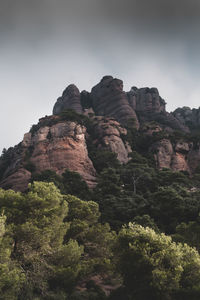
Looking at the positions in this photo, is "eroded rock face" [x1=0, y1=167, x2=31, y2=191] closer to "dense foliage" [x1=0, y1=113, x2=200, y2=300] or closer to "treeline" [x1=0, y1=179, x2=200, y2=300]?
"dense foliage" [x1=0, y1=113, x2=200, y2=300]

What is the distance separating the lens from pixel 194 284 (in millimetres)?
17516

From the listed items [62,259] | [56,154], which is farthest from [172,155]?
[62,259]

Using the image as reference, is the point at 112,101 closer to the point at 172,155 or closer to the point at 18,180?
the point at 172,155

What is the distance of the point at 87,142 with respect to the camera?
78.4m

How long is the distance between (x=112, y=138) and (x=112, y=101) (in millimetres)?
43260

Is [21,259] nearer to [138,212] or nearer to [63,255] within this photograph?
[63,255]

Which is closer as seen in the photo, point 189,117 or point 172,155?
point 172,155

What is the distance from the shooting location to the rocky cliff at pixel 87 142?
200 ft

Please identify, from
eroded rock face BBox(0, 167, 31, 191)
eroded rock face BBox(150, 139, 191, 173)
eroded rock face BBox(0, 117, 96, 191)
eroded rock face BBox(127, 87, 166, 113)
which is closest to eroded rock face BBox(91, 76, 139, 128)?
eroded rock face BBox(127, 87, 166, 113)

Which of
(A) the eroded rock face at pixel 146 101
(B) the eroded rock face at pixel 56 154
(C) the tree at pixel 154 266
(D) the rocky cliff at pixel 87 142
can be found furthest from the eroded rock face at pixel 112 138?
(C) the tree at pixel 154 266

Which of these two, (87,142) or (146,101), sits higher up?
(146,101)

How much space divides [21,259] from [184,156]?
224ft

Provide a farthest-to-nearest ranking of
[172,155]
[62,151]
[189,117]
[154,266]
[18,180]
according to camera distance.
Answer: [189,117] → [172,155] → [62,151] → [18,180] → [154,266]

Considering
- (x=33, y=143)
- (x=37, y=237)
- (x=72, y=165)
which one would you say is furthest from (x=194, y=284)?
(x=33, y=143)
